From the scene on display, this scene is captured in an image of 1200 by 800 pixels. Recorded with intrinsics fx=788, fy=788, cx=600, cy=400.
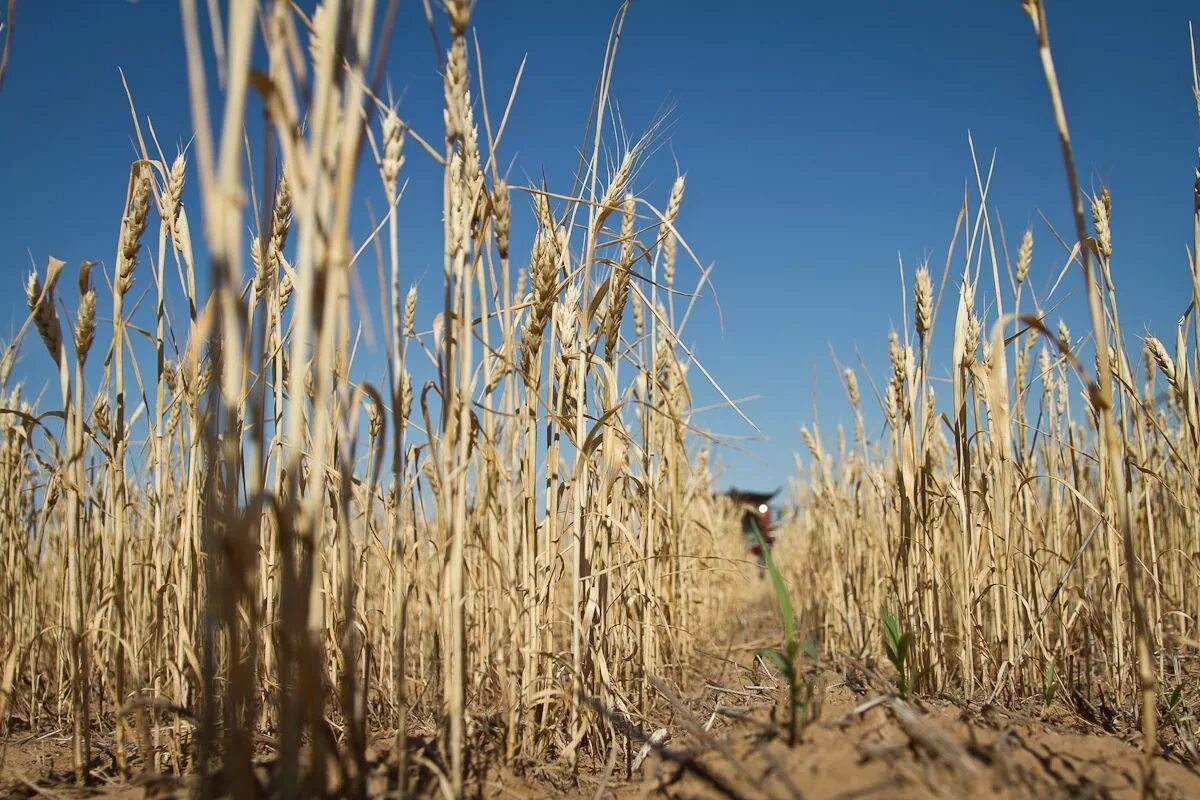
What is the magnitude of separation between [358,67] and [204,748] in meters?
0.77

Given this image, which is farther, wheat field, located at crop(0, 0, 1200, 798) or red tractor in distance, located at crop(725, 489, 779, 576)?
red tractor in distance, located at crop(725, 489, 779, 576)

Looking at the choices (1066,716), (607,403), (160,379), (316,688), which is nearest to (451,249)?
(316,688)

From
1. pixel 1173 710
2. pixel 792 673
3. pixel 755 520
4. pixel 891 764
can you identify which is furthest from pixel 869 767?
pixel 755 520

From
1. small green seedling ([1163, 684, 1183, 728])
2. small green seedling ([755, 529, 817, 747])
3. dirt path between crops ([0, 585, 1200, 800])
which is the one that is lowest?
small green seedling ([1163, 684, 1183, 728])

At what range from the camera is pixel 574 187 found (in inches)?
71.2

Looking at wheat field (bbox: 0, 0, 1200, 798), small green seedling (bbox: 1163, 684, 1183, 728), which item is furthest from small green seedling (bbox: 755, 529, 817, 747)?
small green seedling (bbox: 1163, 684, 1183, 728)

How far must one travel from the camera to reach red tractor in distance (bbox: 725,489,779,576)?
15.5ft

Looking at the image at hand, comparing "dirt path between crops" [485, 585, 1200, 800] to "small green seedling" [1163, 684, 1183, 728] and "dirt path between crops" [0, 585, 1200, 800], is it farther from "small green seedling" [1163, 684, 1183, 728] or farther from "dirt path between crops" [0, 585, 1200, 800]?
"small green seedling" [1163, 684, 1183, 728]

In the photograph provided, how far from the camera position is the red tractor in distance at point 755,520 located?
4739mm

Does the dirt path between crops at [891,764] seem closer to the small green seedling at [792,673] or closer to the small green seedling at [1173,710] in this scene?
the small green seedling at [792,673]

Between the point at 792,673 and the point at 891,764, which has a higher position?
the point at 792,673

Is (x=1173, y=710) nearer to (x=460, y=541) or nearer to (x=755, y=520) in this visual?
(x=460, y=541)

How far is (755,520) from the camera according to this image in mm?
5355

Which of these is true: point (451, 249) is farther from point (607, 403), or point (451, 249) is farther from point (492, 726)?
point (492, 726)
